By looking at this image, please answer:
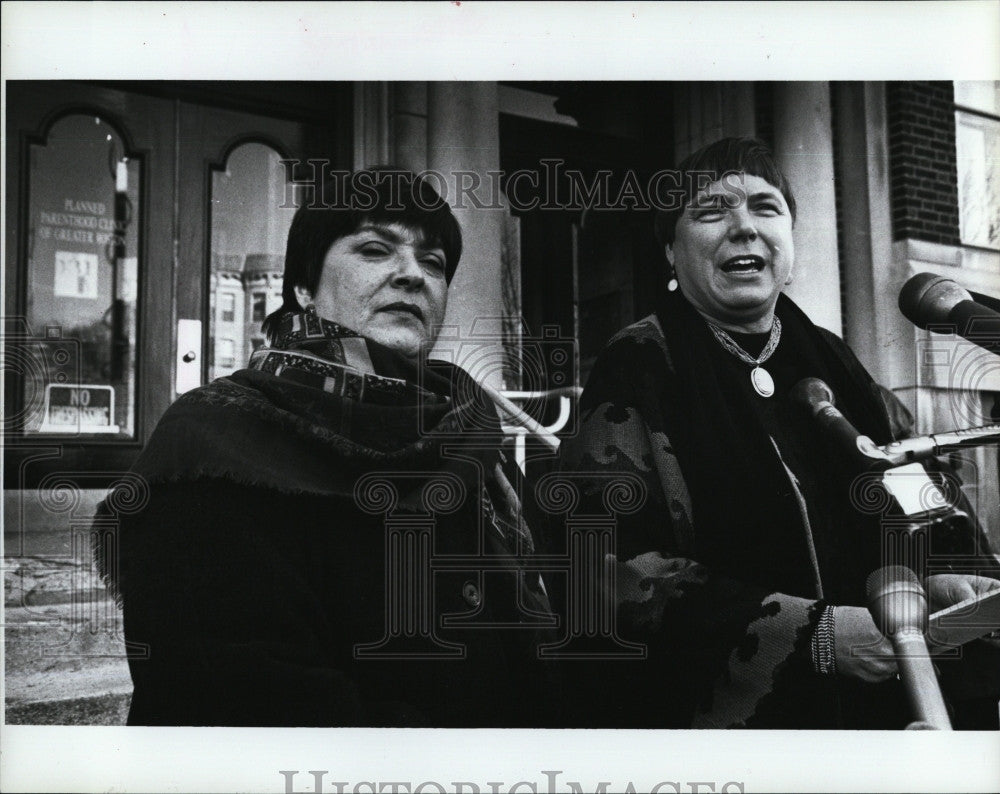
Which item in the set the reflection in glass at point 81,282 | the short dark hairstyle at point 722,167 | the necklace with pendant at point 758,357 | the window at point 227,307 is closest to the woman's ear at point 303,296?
the window at point 227,307

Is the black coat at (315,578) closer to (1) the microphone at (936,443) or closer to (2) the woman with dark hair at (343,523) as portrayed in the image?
(2) the woman with dark hair at (343,523)

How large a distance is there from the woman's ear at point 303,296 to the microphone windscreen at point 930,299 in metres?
2.28

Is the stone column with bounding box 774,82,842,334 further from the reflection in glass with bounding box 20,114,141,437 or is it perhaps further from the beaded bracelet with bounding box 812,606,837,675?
the reflection in glass with bounding box 20,114,141,437

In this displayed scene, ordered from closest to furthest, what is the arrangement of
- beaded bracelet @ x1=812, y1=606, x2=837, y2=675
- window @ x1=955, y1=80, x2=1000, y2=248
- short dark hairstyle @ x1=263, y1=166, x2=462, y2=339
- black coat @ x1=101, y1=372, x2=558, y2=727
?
black coat @ x1=101, y1=372, x2=558, y2=727 → beaded bracelet @ x1=812, y1=606, x2=837, y2=675 → short dark hairstyle @ x1=263, y1=166, x2=462, y2=339 → window @ x1=955, y1=80, x2=1000, y2=248

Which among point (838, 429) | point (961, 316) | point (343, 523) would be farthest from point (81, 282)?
point (961, 316)

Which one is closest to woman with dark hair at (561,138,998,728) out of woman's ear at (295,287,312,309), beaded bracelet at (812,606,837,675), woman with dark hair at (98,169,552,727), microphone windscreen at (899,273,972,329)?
beaded bracelet at (812,606,837,675)

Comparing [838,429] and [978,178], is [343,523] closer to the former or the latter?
[838,429]

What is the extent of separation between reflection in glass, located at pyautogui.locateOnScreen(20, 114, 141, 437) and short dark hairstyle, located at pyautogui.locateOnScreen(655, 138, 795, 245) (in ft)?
6.65

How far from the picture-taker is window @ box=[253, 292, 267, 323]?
12.2 ft

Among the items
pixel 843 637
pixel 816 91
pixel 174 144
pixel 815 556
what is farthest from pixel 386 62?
pixel 843 637

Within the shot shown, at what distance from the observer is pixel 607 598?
11.9 feet

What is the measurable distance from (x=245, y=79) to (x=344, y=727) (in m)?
2.43

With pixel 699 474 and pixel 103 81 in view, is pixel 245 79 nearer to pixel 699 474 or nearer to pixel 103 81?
pixel 103 81

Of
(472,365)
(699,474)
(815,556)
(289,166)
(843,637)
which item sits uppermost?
(289,166)
